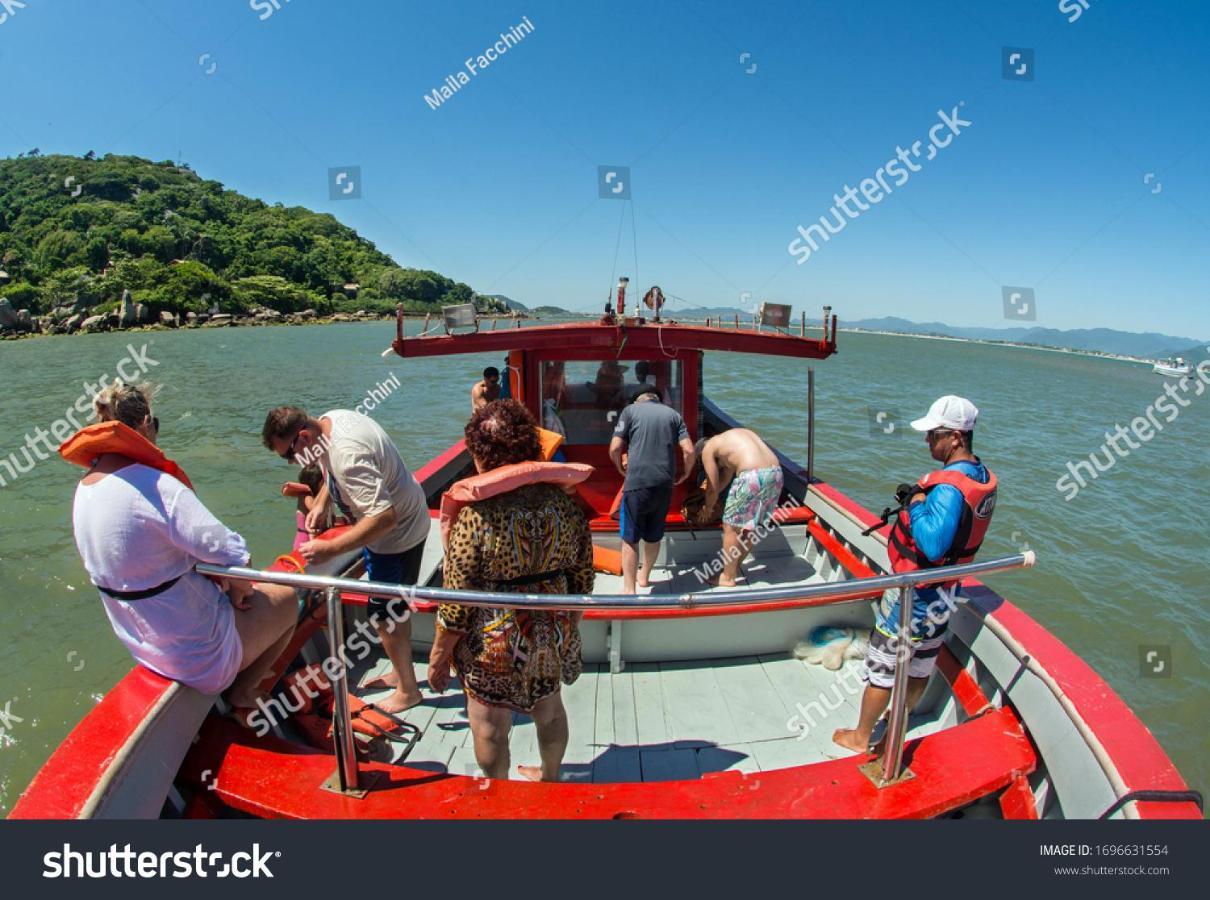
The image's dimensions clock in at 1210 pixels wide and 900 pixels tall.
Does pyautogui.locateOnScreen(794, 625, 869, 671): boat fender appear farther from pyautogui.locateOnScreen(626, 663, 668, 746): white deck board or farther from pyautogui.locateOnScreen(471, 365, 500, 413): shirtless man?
pyautogui.locateOnScreen(471, 365, 500, 413): shirtless man

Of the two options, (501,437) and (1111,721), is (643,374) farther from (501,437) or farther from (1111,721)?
(1111,721)

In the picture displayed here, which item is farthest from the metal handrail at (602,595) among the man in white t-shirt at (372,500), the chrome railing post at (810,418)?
the chrome railing post at (810,418)

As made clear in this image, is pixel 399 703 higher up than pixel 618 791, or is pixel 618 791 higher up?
pixel 618 791

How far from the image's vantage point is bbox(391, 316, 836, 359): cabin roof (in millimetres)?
5285

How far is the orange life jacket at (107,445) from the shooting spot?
6.46 ft

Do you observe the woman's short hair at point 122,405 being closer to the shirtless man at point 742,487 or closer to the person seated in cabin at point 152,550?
the person seated in cabin at point 152,550

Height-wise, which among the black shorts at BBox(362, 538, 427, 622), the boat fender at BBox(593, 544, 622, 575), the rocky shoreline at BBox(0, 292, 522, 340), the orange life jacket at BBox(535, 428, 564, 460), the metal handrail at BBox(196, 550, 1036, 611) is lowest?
the boat fender at BBox(593, 544, 622, 575)

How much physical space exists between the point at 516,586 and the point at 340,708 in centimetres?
74

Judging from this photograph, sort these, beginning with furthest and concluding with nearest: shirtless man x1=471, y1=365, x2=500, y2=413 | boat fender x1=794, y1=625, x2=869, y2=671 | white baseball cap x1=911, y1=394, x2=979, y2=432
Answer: shirtless man x1=471, y1=365, x2=500, y2=413 → boat fender x1=794, y1=625, x2=869, y2=671 → white baseball cap x1=911, y1=394, x2=979, y2=432

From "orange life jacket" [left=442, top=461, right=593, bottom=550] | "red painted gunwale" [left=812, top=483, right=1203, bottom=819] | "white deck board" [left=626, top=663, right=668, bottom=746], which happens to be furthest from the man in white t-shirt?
"red painted gunwale" [left=812, top=483, right=1203, bottom=819]

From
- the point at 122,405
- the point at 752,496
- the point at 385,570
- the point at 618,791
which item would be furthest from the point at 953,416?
the point at 122,405

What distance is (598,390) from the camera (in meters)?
5.76

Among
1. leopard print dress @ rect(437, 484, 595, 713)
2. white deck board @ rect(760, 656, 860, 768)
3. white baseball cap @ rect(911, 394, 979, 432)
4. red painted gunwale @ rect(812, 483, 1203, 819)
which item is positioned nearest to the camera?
red painted gunwale @ rect(812, 483, 1203, 819)

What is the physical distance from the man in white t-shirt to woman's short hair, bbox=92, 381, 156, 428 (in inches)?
19.4
